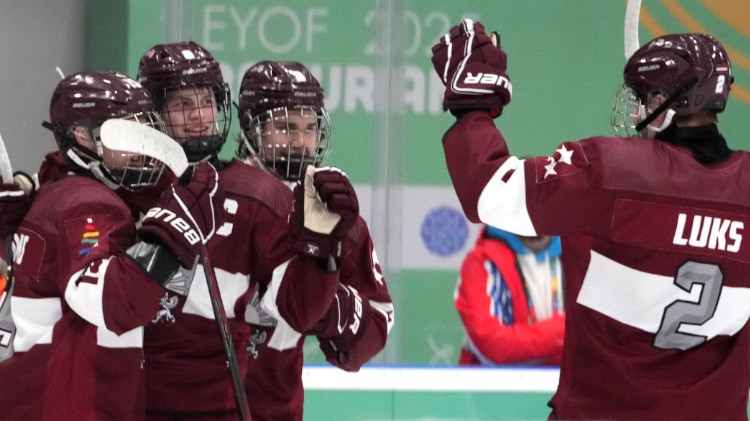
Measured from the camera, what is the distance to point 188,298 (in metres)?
2.45

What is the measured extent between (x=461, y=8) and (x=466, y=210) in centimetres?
268

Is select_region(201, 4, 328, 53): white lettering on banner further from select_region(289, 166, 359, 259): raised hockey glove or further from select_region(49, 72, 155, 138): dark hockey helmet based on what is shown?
select_region(289, 166, 359, 259): raised hockey glove

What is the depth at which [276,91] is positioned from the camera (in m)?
2.69

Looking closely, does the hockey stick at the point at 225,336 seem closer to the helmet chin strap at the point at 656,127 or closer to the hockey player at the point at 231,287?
the hockey player at the point at 231,287

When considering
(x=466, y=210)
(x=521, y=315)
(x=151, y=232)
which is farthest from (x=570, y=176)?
(x=521, y=315)

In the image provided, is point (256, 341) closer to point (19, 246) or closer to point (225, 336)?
point (225, 336)

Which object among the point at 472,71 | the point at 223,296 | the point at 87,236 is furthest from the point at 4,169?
the point at 472,71

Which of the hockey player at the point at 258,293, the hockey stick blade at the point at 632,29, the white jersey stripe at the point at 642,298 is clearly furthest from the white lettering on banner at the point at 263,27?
the white jersey stripe at the point at 642,298

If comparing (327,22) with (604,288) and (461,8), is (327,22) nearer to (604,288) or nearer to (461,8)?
(461,8)

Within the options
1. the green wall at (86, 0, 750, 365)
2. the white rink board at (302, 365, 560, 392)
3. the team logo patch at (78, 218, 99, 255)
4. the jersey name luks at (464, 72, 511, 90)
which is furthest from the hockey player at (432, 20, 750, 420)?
the green wall at (86, 0, 750, 365)

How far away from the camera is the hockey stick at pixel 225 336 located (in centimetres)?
233

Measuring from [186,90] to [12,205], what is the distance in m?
0.47

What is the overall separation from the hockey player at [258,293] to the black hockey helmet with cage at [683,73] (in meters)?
0.62

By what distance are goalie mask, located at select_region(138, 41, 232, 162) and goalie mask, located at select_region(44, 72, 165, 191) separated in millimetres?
217
